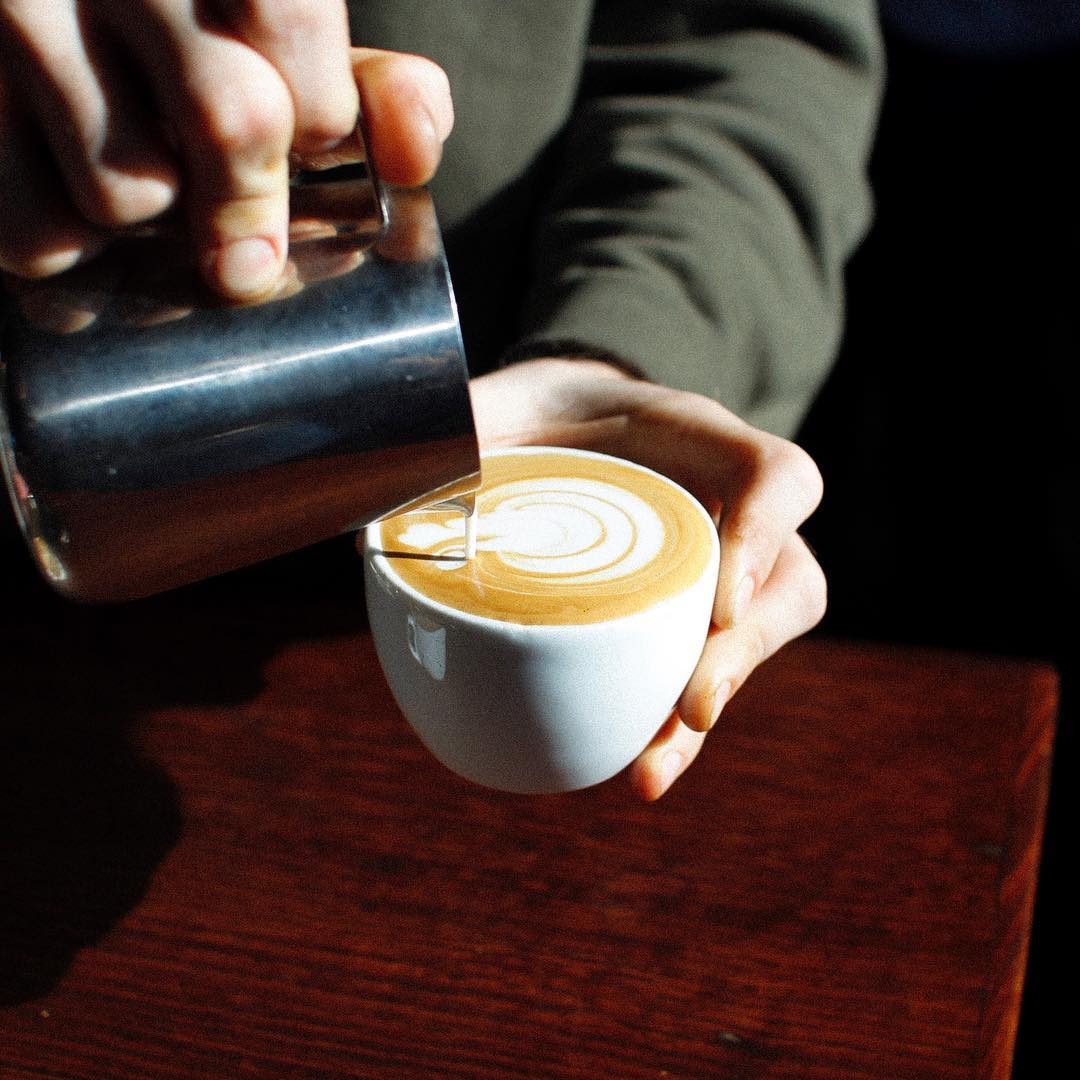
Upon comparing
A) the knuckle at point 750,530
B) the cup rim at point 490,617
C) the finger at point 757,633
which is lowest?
the finger at point 757,633

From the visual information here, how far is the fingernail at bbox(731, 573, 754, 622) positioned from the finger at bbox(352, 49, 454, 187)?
28 centimetres

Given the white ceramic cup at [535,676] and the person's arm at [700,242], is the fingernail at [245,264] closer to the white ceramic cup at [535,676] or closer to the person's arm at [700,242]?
the white ceramic cup at [535,676]

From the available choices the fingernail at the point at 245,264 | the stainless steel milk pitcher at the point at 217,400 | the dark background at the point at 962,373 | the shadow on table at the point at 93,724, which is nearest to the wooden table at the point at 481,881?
the shadow on table at the point at 93,724

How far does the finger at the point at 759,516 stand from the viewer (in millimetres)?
644

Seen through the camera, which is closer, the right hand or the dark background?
the right hand

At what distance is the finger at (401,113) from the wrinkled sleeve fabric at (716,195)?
1.18ft

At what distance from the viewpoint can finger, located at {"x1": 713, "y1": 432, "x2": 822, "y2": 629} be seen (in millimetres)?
644

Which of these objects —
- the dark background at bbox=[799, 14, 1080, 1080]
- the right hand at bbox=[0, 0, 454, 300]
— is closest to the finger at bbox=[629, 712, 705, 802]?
the right hand at bbox=[0, 0, 454, 300]

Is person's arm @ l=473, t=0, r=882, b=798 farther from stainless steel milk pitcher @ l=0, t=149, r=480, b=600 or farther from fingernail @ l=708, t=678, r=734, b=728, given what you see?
stainless steel milk pitcher @ l=0, t=149, r=480, b=600

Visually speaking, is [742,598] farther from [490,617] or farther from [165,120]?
[165,120]

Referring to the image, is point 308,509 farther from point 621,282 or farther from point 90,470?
point 621,282

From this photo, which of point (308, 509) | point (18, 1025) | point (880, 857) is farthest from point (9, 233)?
point (880, 857)

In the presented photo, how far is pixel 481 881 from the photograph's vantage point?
658 millimetres

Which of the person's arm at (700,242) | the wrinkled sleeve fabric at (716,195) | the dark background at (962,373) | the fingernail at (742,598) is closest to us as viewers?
the fingernail at (742,598)
